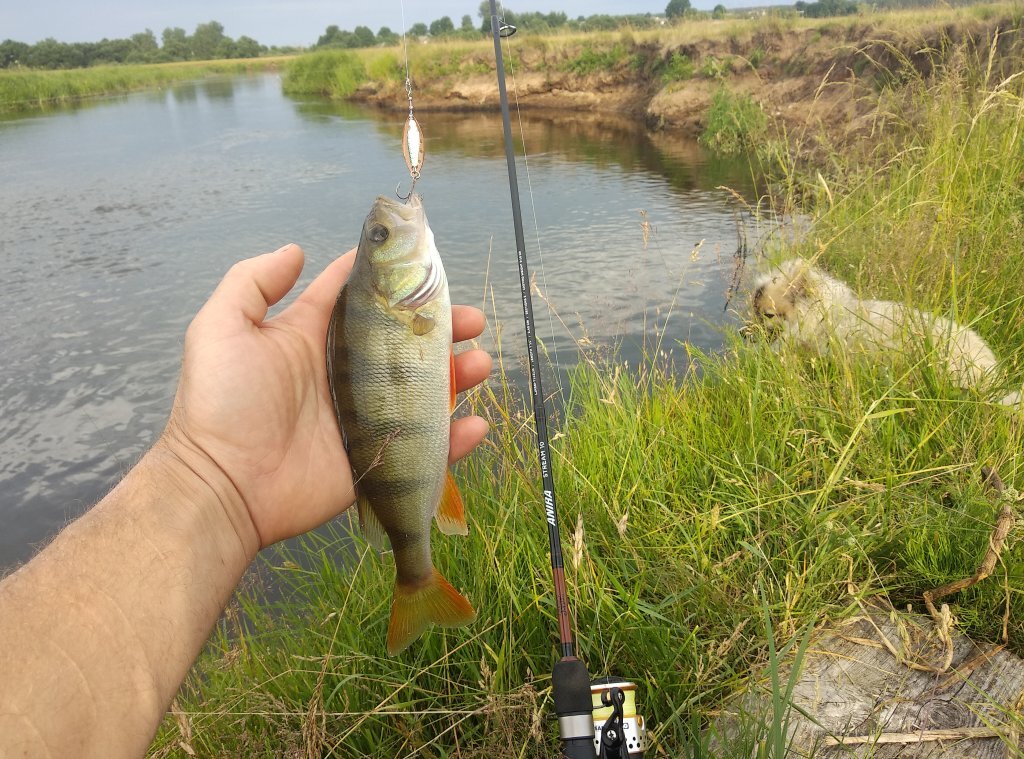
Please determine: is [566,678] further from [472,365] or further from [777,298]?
[777,298]

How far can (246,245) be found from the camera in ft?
32.7

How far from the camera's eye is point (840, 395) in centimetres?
307

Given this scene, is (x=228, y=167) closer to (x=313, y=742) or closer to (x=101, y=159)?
(x=101, y=159)

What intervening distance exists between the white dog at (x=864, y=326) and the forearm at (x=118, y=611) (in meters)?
2.78

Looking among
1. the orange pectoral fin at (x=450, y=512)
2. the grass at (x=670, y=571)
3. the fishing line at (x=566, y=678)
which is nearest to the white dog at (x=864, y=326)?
the grass at (x=670, y=571)

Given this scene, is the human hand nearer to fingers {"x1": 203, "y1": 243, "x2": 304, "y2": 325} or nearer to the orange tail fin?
fingers {"x1": 203, "y1": 243, "x2": 304, "y2": 325}

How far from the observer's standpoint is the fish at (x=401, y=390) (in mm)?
1806

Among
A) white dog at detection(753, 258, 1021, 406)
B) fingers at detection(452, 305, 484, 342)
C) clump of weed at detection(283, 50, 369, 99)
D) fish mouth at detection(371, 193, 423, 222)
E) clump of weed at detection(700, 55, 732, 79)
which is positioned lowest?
white dog at detection(753, 258, 1021, 406)

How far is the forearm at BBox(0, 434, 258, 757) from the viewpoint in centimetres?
138

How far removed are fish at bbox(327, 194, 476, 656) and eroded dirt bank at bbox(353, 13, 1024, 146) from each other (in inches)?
257

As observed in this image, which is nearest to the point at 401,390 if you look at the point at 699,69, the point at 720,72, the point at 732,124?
the point at 732,124

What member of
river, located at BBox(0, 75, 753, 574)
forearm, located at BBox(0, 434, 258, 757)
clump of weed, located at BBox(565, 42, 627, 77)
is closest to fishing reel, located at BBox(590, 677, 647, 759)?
forearm, located at BBox(0, 434, 258, 757)

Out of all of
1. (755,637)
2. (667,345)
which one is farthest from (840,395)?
(667,345)

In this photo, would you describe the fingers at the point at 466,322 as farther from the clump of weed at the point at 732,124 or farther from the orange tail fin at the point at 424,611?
the clump of weed at the point at 732,124
